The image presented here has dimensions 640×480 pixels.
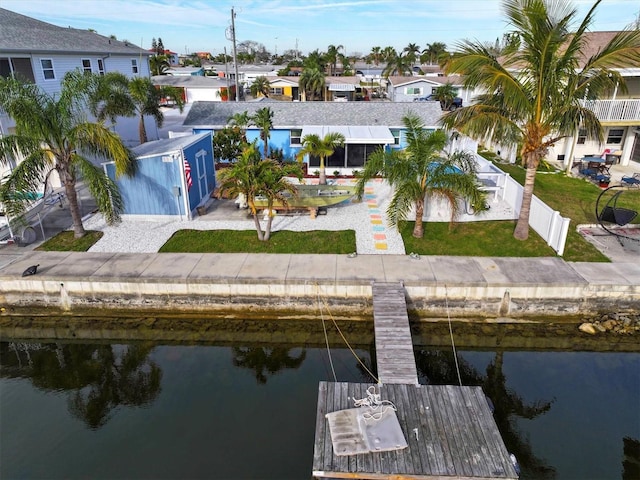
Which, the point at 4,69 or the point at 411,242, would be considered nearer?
the point at 411,242

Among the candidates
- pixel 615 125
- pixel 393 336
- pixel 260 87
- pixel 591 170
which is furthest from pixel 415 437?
pixel 260 87

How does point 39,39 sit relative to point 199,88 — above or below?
above

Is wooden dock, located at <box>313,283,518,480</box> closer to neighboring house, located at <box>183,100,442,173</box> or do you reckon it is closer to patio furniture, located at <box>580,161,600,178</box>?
neighboring house, located at <box>183,100,442,173</box>

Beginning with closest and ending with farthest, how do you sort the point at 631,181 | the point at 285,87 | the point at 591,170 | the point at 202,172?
1. the point at 202,172
2. the point at 631,181
3. the point at 591,170
4. the point at 285,87

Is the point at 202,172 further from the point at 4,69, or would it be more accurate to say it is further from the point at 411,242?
the point at 4,69

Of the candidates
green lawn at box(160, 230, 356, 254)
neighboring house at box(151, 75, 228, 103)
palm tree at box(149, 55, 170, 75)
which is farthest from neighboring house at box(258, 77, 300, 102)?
green lawn at box(160, 230, 356, 254)

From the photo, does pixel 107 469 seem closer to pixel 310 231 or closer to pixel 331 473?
pixel 331 473

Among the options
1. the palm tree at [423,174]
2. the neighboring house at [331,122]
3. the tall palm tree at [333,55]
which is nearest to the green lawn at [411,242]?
the palm tree at [423,174]

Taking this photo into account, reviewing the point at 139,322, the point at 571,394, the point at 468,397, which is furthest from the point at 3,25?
the point at 571,394
